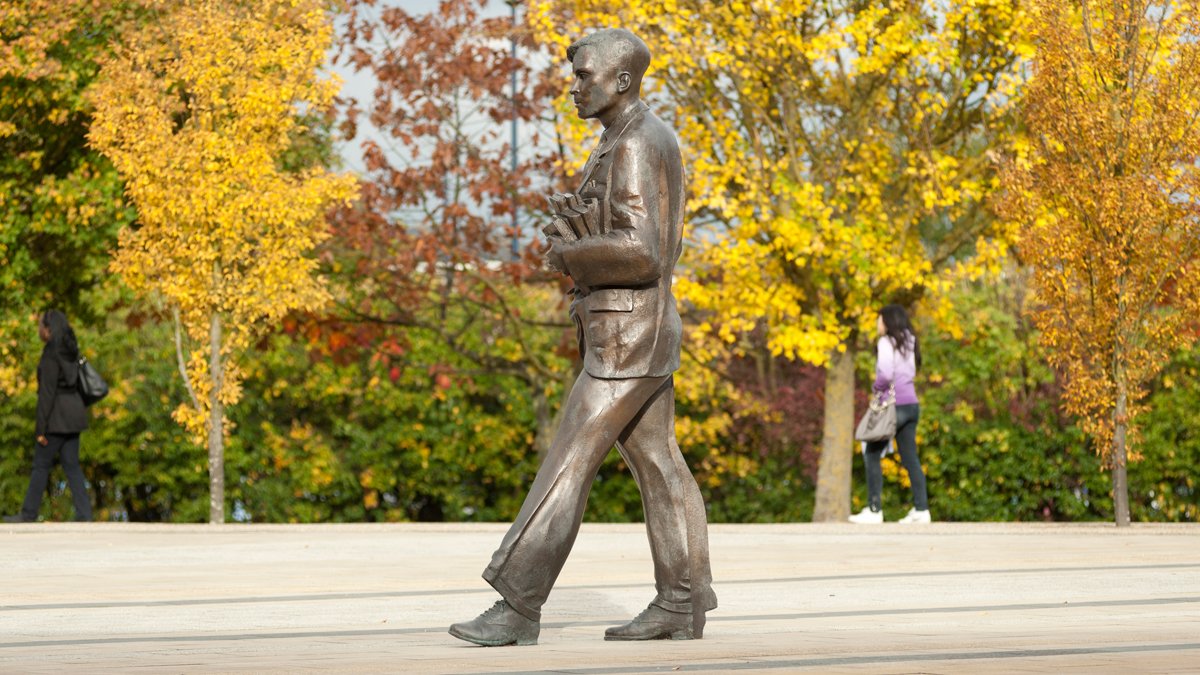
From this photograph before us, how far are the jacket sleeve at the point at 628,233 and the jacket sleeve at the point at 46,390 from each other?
1155 cm

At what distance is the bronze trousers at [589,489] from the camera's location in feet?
22.2

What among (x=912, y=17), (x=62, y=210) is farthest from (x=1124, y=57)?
(x=62, y=210)

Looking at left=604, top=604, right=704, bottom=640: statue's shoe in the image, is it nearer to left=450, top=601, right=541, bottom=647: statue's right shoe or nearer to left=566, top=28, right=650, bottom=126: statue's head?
left=450, top=601, right=541, bottom=647: statue's right shoe

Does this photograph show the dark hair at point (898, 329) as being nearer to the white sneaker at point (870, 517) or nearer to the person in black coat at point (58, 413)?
Result: the white sneaker at point (870, 517)

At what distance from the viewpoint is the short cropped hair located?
Result: 7.25 meters

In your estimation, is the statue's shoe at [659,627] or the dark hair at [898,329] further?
the dark hair at [898,329]

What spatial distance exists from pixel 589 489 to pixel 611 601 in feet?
7.56

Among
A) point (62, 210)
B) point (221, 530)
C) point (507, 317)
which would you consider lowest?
point (221, 530)

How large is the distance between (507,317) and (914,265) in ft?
17.1

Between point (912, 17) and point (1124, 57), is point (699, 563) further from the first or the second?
point (912, 17)

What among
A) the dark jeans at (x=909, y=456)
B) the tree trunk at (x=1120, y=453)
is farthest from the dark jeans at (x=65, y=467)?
the tree trunk at (x=1120, y=453)

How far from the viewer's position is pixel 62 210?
20.2m

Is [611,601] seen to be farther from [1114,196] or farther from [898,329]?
[898,329]

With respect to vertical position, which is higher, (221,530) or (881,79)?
(881,79)
